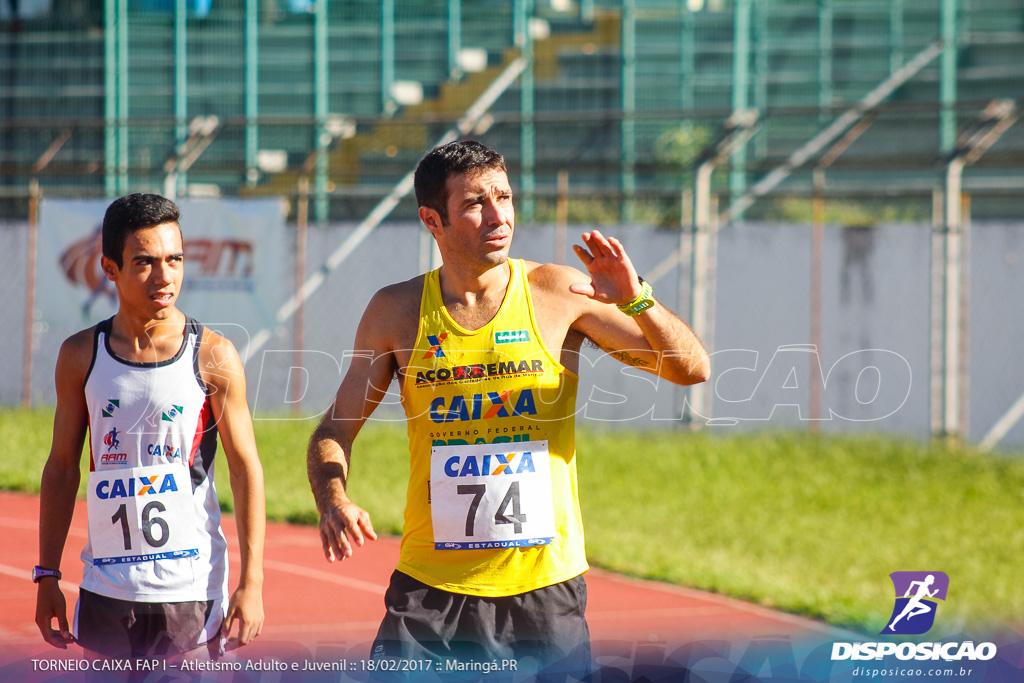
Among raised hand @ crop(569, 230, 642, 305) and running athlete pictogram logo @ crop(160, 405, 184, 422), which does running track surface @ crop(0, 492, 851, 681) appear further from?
raised hand @ crop(569, 230, 642, 305)

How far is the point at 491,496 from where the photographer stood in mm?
3305

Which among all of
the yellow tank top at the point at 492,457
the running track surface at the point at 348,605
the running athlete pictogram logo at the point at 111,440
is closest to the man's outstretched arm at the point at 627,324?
the yellow tank top at the point at 492,457

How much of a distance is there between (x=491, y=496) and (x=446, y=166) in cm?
106

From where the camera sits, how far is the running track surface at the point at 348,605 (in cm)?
607

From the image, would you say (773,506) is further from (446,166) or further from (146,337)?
(146,337)

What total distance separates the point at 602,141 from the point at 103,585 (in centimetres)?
1272

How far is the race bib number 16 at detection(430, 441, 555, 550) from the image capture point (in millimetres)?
3283

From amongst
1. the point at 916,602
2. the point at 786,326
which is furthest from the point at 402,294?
the point at 786,326

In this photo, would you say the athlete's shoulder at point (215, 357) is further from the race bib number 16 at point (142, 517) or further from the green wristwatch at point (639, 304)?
the green wristwatch at point (639, 304)

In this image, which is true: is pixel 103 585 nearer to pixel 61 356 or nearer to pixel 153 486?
pixel 153 486

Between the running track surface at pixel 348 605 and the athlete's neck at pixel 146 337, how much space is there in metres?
2.00

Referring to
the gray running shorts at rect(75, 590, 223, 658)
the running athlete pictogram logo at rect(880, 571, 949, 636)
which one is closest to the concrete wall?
the running athlete pictogram logo at rect(880, 571, 949, 636)

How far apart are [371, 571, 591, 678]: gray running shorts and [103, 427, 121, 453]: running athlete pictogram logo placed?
3.45 ft

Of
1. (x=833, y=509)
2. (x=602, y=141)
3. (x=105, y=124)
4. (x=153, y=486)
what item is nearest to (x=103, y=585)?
(x=153, y=486)
